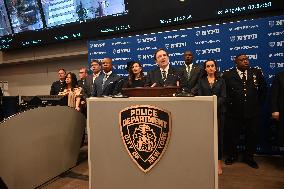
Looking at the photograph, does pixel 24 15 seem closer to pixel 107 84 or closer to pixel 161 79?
pixel 107 84

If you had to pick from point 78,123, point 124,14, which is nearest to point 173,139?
point 78,123

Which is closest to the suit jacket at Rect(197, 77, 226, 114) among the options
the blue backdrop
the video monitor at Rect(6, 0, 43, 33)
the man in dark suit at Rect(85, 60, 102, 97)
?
the blue backdrop

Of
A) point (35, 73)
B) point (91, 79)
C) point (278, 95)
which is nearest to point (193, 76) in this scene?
point (278, 95)

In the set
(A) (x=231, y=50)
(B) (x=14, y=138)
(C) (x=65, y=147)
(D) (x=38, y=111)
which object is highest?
(A) (x=231, y=50)

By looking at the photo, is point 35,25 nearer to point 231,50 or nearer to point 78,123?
point 78,123

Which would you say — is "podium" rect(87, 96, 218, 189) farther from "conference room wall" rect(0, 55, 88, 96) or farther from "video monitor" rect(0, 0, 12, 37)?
"video monitor" rect(0, 0, 12, 37)

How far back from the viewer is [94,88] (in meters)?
3.88

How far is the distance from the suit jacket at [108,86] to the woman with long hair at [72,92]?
29cm

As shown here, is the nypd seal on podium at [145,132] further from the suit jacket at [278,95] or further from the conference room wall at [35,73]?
the conference room wall at [35,73]

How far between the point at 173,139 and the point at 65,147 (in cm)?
167

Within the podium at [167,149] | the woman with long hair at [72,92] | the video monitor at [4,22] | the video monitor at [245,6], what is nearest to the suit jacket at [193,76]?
the video monitor at [245,6]

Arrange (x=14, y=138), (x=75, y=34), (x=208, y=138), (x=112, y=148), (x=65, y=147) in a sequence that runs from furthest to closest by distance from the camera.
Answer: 1. (x=75, y=34)
2. (x=65, y=147)
3. (x=14, y=138)
4. (x=112, y=148)
5. (x=208, y=138)

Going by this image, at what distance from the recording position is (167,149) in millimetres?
1888

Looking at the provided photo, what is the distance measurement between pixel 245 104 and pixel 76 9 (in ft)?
11.5
